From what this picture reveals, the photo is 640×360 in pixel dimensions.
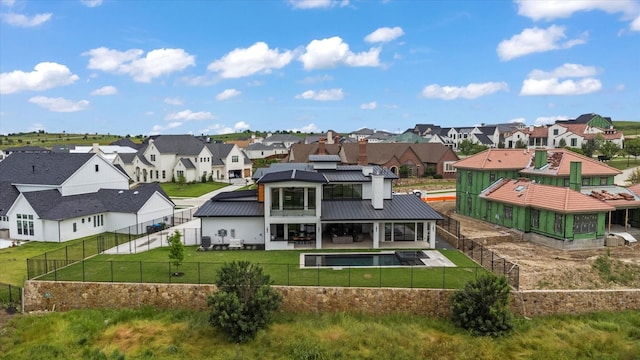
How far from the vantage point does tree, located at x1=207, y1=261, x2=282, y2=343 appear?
63.1 ft

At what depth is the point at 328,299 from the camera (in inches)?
844

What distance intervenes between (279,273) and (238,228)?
7.82 metres

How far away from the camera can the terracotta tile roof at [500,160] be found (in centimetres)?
3869

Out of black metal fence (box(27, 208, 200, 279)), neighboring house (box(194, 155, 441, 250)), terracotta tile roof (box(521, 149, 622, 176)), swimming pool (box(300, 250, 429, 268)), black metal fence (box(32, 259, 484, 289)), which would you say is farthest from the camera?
terracotta tile roof (box(521, 149, 622, 176))

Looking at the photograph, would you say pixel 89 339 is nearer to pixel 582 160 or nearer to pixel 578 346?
pixel 578 346

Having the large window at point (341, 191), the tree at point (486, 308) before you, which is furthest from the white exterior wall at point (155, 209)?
the tree at point (486, 308)

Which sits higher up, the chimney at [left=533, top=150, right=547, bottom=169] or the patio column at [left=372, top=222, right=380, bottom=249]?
the chimney at [left=533, top=150, right=547, bottom=169]

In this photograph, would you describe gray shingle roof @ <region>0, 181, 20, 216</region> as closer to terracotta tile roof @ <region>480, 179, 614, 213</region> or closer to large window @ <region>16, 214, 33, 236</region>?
large window @ <region>16, 214, 33, 236</region>

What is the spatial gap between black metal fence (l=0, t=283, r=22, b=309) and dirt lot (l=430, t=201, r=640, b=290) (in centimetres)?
2623

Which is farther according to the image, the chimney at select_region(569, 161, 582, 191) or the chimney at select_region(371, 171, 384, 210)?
the chimney at select_region(569, 161, 582, 191)

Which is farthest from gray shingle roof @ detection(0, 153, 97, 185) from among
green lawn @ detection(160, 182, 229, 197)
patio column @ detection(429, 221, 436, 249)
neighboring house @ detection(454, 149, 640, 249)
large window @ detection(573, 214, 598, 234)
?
large window @ detection(573, 214, 598, 234)

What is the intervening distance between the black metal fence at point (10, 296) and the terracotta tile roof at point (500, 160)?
34.6 meters

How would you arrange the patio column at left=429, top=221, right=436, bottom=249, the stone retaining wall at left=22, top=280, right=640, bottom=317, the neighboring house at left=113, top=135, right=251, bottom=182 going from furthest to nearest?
1. the neighboring house at left=113, top=135, right=251, bottom=182
2. the patio column at left=429, top=221, right=436, bottom=249
3. the stone retaining wall at left=22, top=280, right=640, bottom=317

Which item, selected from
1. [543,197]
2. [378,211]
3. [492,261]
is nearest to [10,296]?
[378,211]
